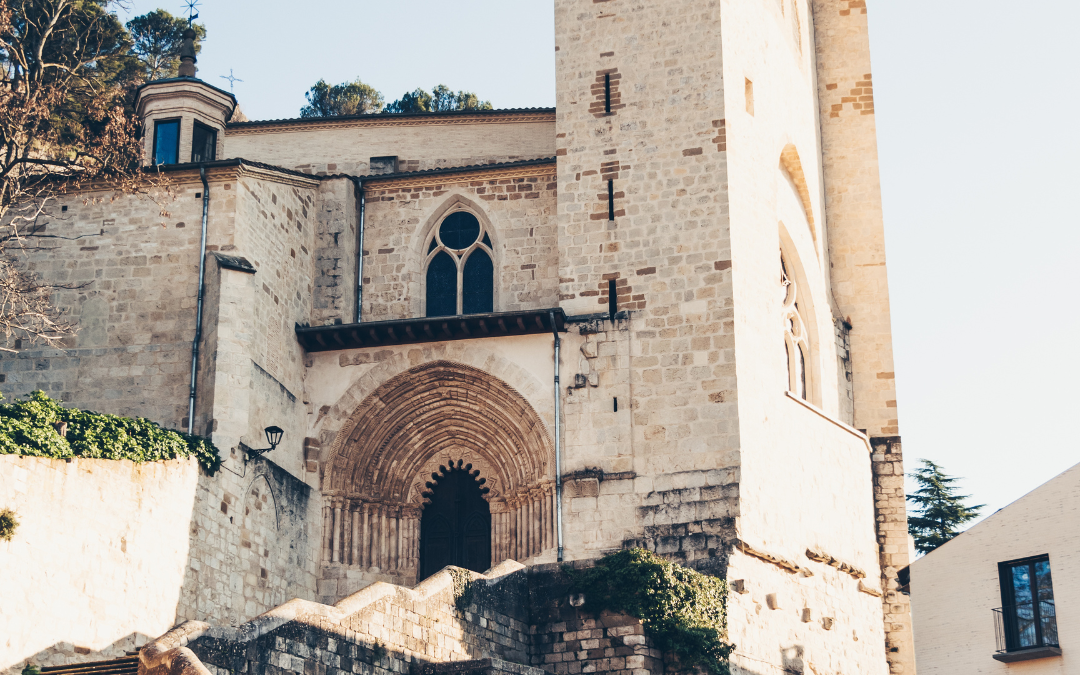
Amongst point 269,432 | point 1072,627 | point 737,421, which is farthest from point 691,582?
point 269,432

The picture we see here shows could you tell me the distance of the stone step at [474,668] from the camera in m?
14.2

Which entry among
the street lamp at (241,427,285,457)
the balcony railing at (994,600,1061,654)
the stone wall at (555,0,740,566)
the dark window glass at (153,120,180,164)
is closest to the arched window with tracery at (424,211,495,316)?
the stone wall at (555,0,740,566)

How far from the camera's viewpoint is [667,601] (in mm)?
18000

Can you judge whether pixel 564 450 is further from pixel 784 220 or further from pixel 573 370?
pixel 784 220

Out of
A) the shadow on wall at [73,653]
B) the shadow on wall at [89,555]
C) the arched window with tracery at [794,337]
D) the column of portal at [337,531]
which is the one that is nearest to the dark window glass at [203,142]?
the column of portal at [337,531]

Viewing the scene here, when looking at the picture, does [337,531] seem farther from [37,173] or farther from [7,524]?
[37,173]

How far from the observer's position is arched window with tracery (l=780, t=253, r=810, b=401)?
2348 centimetres

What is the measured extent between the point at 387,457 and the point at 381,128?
26.3 ft

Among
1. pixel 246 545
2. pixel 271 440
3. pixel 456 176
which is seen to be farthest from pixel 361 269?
pixel 246 545

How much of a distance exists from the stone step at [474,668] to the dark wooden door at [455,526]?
21.6 ft

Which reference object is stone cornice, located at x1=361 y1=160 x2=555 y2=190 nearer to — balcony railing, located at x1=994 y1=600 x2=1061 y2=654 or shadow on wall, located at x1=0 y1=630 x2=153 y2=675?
shadow on wall, located at x1=0 y1=630 x2=153 y2=675

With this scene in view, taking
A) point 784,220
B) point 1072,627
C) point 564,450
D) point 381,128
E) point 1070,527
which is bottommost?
point 1072,627

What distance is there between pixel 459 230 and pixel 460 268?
0.67 meters

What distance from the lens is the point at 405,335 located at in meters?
21.6
